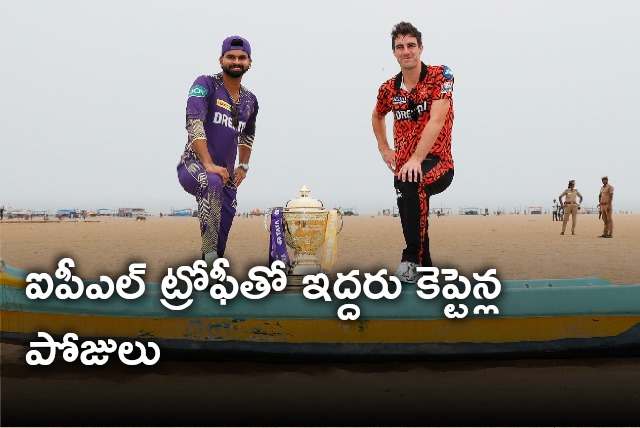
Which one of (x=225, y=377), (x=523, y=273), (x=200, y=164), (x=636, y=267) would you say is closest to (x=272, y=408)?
(x=225, y=377)

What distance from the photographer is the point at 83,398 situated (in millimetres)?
3049

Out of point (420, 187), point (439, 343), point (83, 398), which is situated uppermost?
point (420, 187)

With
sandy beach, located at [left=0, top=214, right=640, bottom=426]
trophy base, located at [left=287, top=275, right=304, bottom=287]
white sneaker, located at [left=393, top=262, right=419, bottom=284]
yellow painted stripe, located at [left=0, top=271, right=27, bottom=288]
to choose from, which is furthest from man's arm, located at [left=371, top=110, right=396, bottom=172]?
yellow painted stripe, located at [left=0, top=271, right=27, bottom=288]

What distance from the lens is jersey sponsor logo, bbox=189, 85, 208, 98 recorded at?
Answer: 4.27 m

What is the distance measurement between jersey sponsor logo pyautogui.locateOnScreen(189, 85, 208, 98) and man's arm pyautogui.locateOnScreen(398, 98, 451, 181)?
1.60 m

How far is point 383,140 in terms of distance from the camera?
4438 mm

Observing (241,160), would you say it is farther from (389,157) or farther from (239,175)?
(389,157)

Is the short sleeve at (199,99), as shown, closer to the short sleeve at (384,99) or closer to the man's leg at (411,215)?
the short sleeve at (384,99)

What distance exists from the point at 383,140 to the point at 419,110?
1.71 ft

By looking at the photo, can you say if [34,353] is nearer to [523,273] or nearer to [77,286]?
[77,286]

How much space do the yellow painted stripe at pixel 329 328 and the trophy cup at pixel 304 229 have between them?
90cm

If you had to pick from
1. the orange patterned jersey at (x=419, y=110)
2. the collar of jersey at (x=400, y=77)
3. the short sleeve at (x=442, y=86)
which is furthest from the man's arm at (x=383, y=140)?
the short sleeve at (x=442, y=86)

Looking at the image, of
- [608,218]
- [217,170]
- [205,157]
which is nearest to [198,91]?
[205,157]

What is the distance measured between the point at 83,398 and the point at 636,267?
8797mm
